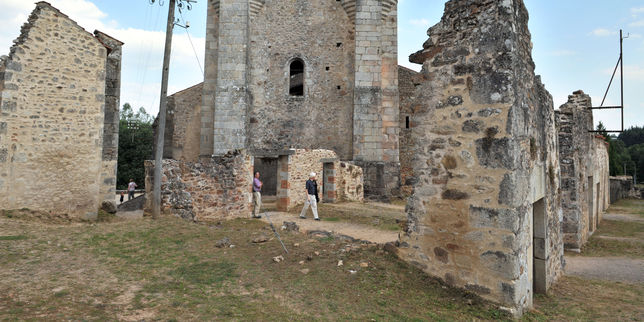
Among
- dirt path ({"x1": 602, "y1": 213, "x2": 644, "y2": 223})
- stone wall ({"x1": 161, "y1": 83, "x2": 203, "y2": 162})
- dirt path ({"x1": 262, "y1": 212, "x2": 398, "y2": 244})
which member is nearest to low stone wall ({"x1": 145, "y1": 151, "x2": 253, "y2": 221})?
dirt path ({"x1": 262, "y1": 212, "x2": 398, "y2": 244})

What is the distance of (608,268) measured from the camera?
677 centimetres

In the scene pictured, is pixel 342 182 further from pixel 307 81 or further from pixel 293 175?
pixel 307 81

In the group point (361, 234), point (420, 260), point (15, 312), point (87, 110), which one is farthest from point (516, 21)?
point (87, 110)

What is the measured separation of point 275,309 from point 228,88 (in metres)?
13.0

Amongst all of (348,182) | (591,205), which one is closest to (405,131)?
(348,182)

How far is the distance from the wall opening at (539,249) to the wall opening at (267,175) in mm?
12350

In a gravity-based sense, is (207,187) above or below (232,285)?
above

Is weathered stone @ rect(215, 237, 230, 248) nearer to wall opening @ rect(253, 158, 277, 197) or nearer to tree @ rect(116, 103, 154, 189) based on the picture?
wall opening @ rect(253, 158, 277, 197)

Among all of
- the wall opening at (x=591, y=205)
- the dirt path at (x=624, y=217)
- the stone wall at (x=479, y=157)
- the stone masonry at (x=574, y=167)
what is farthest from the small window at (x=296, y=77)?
the dirt path at (x=624, y=217)

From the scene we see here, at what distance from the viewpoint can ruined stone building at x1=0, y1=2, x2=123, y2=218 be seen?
299 inches

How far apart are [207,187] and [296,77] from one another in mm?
10193

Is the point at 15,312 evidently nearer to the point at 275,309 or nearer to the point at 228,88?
the point at 275,309

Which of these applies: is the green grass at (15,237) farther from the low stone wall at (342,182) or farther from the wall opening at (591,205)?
the wall opening at (591,205)

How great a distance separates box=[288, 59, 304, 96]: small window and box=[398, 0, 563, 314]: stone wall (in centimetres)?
1239
